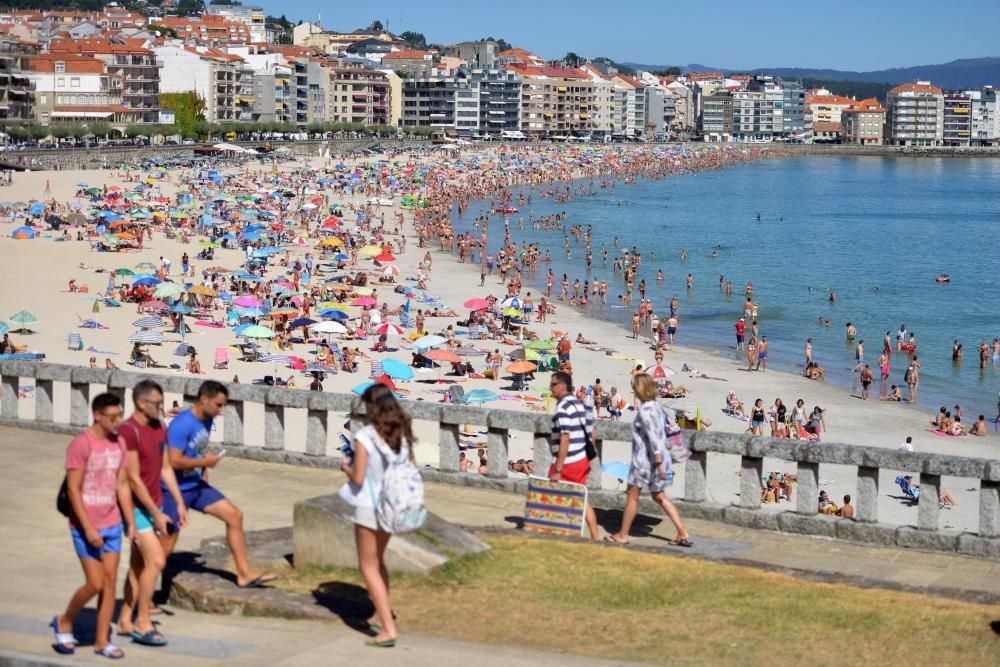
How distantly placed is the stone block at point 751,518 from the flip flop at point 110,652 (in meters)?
5.20

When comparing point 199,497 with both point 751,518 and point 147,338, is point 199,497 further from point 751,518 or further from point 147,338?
point 147,338

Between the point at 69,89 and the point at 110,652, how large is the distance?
12648 centimetres

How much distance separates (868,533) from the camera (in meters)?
10.6

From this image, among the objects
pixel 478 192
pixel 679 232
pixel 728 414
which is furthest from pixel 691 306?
pixel 478 192

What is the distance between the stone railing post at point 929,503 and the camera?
10453mm

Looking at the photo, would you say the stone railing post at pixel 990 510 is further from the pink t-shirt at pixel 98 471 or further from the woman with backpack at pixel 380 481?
the pink t-shirt at pixel 98 471

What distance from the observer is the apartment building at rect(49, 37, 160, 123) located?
13275 cm

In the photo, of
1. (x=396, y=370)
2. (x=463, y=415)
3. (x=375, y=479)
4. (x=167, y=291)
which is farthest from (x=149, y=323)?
(x=375, y=479)

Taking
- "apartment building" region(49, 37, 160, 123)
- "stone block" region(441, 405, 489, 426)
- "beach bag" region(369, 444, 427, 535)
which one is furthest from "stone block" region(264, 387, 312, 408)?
"apartment building" region(49, 37, 160, 123)

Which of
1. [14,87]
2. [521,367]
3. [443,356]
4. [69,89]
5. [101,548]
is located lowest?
[521,367]

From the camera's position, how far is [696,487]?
1127cm

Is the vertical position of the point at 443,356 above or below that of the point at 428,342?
below

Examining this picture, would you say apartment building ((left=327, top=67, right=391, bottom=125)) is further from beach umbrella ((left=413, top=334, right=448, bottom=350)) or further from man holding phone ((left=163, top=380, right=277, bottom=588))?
man holding phone ((left=163, top=380, right=277, bottom=588))

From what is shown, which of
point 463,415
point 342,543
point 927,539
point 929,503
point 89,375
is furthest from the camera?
point 89,375
